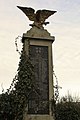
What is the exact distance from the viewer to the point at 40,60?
1191 cm

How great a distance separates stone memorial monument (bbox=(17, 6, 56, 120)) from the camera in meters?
11.3

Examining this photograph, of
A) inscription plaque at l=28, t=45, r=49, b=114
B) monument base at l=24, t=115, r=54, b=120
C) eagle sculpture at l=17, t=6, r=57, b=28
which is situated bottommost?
monument base at l=24, t=115, r=54, b=120

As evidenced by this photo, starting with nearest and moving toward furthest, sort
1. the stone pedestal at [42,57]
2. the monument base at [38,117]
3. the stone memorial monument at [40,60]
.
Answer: the monument base at [38,117], the stone memorial monument at [40,60], the stone pedestal at [42,57]

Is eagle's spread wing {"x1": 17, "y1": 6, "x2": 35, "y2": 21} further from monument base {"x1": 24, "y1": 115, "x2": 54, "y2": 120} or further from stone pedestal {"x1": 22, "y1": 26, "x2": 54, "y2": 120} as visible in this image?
monument base {"x1": 24, "y1": 115, "x2": 54, "y2": 120}

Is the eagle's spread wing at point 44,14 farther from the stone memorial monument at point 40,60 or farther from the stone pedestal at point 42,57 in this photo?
the stone pedestal at point 42,57

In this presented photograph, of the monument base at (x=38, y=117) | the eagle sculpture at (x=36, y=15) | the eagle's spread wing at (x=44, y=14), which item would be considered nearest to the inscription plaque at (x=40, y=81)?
the monument base at (x=38, y=117)

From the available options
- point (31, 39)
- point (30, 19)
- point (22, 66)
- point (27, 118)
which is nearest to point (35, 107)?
point (27, 118)

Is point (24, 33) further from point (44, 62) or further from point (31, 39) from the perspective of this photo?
point (44, 62)

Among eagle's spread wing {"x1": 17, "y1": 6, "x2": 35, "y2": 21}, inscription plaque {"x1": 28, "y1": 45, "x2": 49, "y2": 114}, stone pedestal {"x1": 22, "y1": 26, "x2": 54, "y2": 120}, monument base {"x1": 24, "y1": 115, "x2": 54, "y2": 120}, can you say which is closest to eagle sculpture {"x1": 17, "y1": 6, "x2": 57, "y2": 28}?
eagle's spread wing {"x1": 17, "y1": 6, "x2": 35, "y2": 21}

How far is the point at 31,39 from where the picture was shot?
39.1 ft

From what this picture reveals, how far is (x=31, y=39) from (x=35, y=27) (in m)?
0.55

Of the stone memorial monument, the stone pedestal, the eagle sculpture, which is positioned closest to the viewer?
the stone memorial monument

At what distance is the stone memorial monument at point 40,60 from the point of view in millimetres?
11258

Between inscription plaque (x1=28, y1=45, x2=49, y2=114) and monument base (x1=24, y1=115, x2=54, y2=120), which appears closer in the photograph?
monument base (x1=24, y1=115, x2=54, y2=120)
